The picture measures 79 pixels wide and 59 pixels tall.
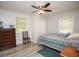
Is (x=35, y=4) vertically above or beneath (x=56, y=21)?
above

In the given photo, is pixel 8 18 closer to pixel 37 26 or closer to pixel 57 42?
pixel 37 26

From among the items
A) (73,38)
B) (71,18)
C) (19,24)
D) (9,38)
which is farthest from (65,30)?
(9,38)

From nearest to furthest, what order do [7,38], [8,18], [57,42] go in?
1. [57,42]
2. [7,38]
3. [8,18]

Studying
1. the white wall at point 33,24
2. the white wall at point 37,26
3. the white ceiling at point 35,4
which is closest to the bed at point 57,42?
the white wall at point 37,26

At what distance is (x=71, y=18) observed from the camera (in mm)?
4383

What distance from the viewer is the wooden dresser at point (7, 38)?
3.69 meters

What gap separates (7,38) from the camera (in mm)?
3881

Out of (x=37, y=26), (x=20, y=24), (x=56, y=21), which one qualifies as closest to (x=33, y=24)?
(x=37, y=26)

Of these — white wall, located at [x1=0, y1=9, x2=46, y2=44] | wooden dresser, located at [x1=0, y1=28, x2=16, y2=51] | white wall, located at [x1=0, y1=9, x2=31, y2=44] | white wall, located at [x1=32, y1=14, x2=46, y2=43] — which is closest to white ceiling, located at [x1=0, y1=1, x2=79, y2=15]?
white wall, located at [x1=0, y1=9, x2=31, y2=44]

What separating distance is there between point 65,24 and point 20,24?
275 centimetres

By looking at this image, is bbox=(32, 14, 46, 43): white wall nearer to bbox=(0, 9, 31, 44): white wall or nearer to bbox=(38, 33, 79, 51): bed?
bbox=(0, 9, 31, 44): white wall

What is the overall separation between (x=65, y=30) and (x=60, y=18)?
0.80 m

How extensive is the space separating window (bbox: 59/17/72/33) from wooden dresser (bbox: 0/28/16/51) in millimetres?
2826

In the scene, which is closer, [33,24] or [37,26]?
[37,26]
